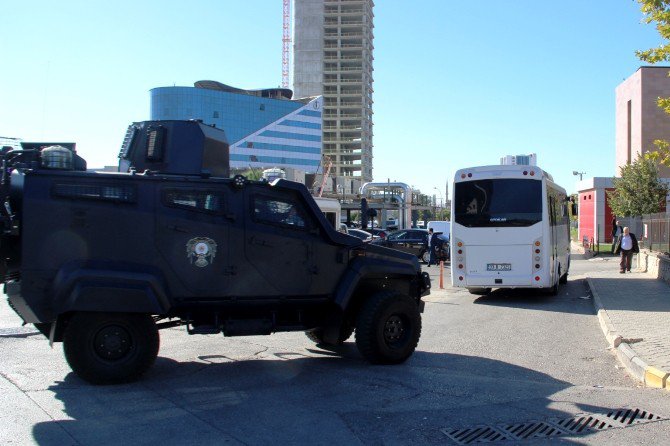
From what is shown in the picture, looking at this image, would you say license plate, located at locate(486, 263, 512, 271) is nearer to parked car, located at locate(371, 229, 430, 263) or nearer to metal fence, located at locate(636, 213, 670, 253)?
metal fence, located at locate(636, 213, 670, 253)

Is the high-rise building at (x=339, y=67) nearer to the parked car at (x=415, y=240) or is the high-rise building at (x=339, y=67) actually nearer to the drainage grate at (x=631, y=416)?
the parked car at (x=415, y=240)

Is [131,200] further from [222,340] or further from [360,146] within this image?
[360,146]

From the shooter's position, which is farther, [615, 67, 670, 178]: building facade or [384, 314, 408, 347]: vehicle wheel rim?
[615, 67, 670, 178]: building facade

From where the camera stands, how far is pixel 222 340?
1015 cm

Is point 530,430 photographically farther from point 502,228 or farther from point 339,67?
point 339,67

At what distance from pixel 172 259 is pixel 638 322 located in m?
8.50

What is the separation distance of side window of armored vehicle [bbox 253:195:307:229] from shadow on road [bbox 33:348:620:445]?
5.97 feet

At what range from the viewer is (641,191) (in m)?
39.6

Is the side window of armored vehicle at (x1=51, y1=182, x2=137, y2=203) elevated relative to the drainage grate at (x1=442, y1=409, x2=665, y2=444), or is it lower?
elevated

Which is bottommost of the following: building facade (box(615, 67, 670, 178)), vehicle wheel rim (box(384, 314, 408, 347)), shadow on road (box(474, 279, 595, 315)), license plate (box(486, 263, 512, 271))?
shadow on road (box(474, 279, 595, 315))

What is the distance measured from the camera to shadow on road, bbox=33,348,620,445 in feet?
18.3

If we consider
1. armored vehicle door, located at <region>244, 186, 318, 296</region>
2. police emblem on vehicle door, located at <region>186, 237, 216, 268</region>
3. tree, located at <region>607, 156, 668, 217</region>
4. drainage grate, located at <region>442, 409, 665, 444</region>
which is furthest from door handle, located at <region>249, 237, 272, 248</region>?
tree, located at <region>607, 156, 668, 217</region>

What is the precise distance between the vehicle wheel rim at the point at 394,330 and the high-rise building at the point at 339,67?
139978 millimetres

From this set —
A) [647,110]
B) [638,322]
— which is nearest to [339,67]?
[647,110]
